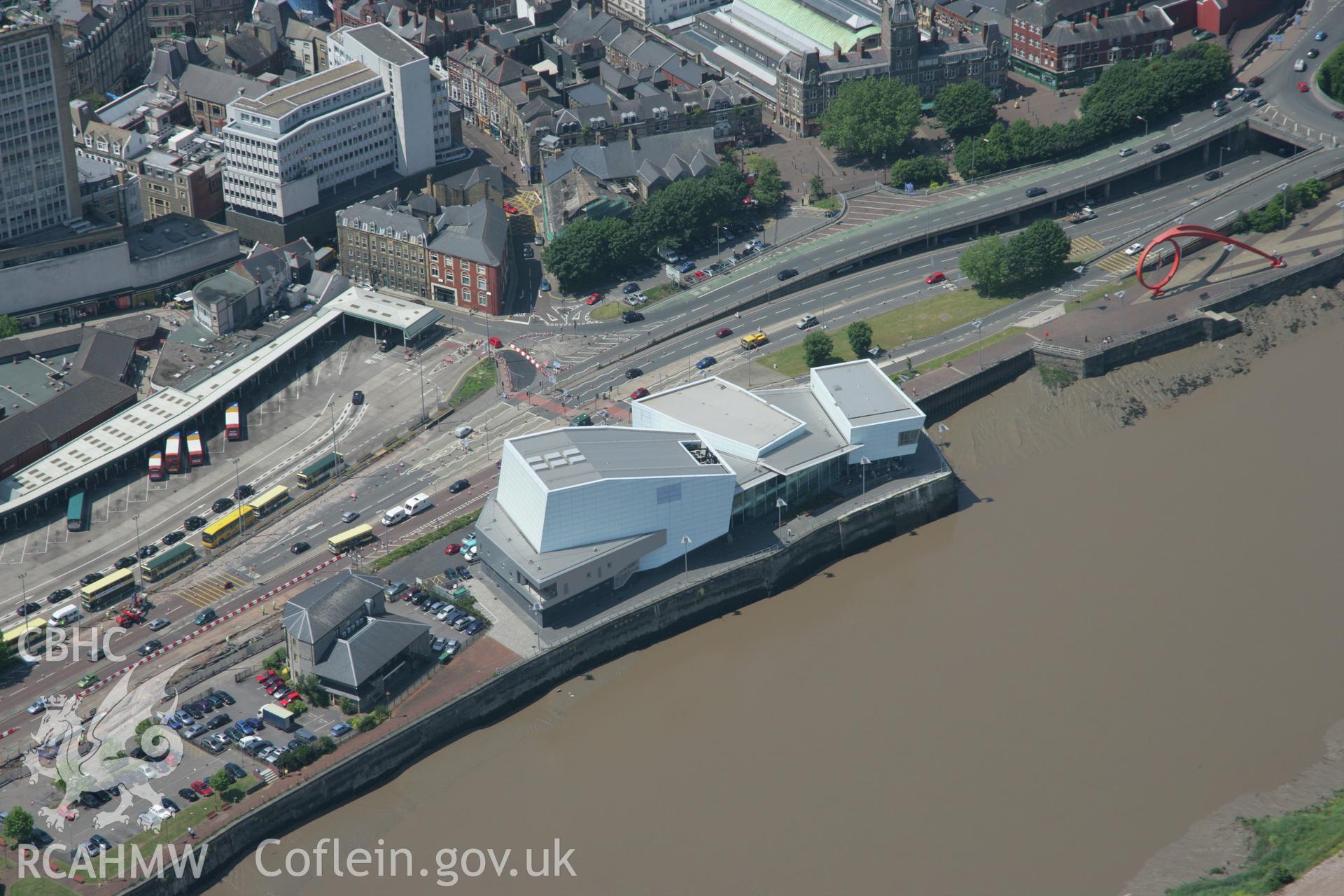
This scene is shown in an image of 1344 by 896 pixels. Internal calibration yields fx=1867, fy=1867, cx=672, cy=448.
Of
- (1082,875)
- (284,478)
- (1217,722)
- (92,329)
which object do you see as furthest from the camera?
(92,329)

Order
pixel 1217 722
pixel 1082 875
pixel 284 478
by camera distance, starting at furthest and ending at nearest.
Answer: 1. pixel 284 478
2. pixel 1217 722
3. pixel 1082 875

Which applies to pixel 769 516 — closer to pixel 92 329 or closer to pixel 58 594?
pixel 58 594

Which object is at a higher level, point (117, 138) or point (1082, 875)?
point (117, 138)

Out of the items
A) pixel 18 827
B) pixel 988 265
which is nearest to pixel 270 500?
pixel 18 827

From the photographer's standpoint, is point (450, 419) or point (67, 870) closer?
point (67, 870)

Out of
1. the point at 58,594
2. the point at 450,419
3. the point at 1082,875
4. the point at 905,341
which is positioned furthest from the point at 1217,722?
the point at 58,594

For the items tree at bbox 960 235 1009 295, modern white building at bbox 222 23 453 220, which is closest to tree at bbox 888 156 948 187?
tree at bbox 960 235 1009 295

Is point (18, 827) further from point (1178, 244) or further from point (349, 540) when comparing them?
point (1178, 244)

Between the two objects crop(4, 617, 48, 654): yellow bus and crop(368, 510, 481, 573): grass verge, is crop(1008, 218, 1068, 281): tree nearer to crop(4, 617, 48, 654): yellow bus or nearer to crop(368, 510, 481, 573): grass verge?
crop(368, 510, 481, 573): grass verge
